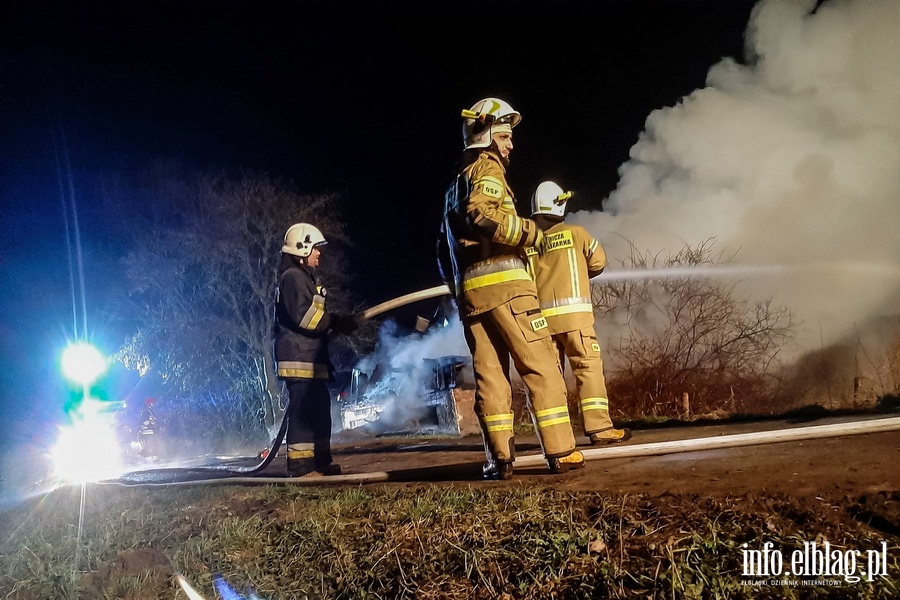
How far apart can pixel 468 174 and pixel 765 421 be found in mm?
3023

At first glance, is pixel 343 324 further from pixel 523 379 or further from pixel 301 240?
pixel 523 379

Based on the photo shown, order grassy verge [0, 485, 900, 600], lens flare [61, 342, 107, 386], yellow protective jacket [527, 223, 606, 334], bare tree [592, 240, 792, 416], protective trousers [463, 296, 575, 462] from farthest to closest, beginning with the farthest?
lens flare [61, 342, 107, 386] → bare tree [592, 240, 792, 416] → yellow protective jacket [527, 223, 606, 334] → protective trousers [463, 296, 575, 462] → grassy verge [0, 485, 900, 600]

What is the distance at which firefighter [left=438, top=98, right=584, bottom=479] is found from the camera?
351cm

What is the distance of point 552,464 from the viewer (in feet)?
11.5

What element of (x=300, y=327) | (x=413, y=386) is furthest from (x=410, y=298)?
(x=413, y=386)

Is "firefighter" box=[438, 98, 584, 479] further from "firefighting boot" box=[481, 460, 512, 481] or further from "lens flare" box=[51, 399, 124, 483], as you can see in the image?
"lens flare" box=[51, 399, 124, 483]

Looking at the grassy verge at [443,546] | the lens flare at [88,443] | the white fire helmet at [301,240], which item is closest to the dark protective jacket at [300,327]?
the white fire helmet at [301,240]

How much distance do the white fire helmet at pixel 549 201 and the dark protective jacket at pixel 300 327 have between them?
1.96m

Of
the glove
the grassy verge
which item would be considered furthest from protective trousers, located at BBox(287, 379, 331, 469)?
the grassy verge

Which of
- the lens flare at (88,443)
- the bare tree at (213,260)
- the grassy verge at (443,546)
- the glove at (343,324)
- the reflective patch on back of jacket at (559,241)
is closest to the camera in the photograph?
the grassy verge at (443,546)

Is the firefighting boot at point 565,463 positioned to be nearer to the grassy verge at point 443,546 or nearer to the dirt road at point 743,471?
the dirt road at point 743,471

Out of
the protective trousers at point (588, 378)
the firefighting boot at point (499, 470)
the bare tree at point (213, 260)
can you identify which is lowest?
the firefighting boot at point (499, 470)

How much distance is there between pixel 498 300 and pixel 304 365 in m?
2.35

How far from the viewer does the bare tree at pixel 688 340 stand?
7.98m
